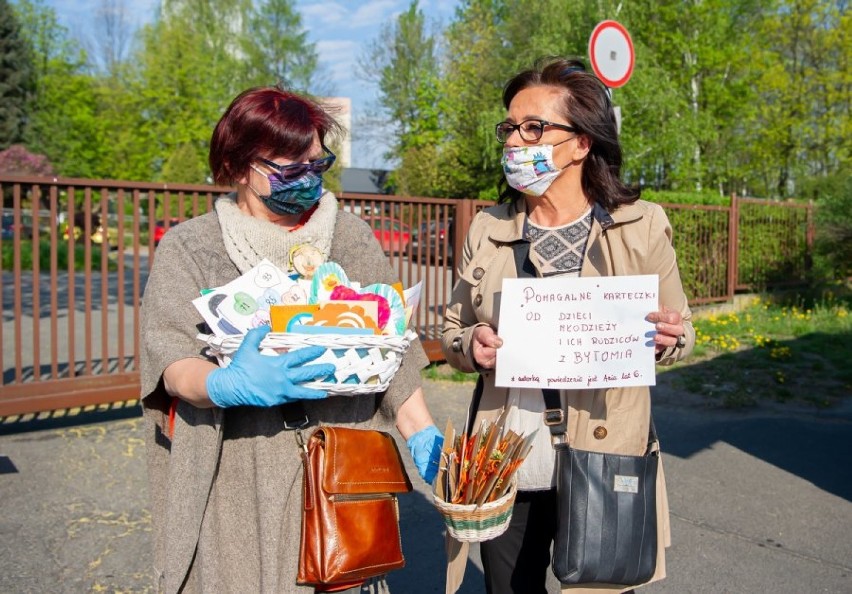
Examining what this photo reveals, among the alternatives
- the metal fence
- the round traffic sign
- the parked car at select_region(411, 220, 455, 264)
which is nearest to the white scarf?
the metal fence

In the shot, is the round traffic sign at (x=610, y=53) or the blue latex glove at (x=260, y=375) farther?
the round traffic sign at (x=610, y=53)

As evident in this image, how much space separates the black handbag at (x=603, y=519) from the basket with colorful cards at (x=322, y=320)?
646 mm

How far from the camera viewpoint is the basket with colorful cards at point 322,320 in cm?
174

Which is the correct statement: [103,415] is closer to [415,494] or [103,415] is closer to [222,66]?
[415,494]

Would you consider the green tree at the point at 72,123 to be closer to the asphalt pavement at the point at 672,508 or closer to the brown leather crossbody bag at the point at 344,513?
the asphalt pavement at the point at 672,508

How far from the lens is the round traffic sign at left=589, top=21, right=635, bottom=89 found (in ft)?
20.9

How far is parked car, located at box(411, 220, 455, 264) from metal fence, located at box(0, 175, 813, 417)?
0.04 ft

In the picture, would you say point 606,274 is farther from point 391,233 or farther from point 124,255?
point 124,255

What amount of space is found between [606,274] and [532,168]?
1.33 ft

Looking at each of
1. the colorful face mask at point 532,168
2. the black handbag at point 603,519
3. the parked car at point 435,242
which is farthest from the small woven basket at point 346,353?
the parked car at point 435,242

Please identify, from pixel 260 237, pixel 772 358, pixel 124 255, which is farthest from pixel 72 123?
pixel 260 237

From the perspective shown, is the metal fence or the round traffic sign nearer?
the metal fence

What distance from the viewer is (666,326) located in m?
2.06

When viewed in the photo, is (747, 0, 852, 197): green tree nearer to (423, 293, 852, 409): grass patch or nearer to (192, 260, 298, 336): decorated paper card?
(423, 293, 852, 409): grass patch
